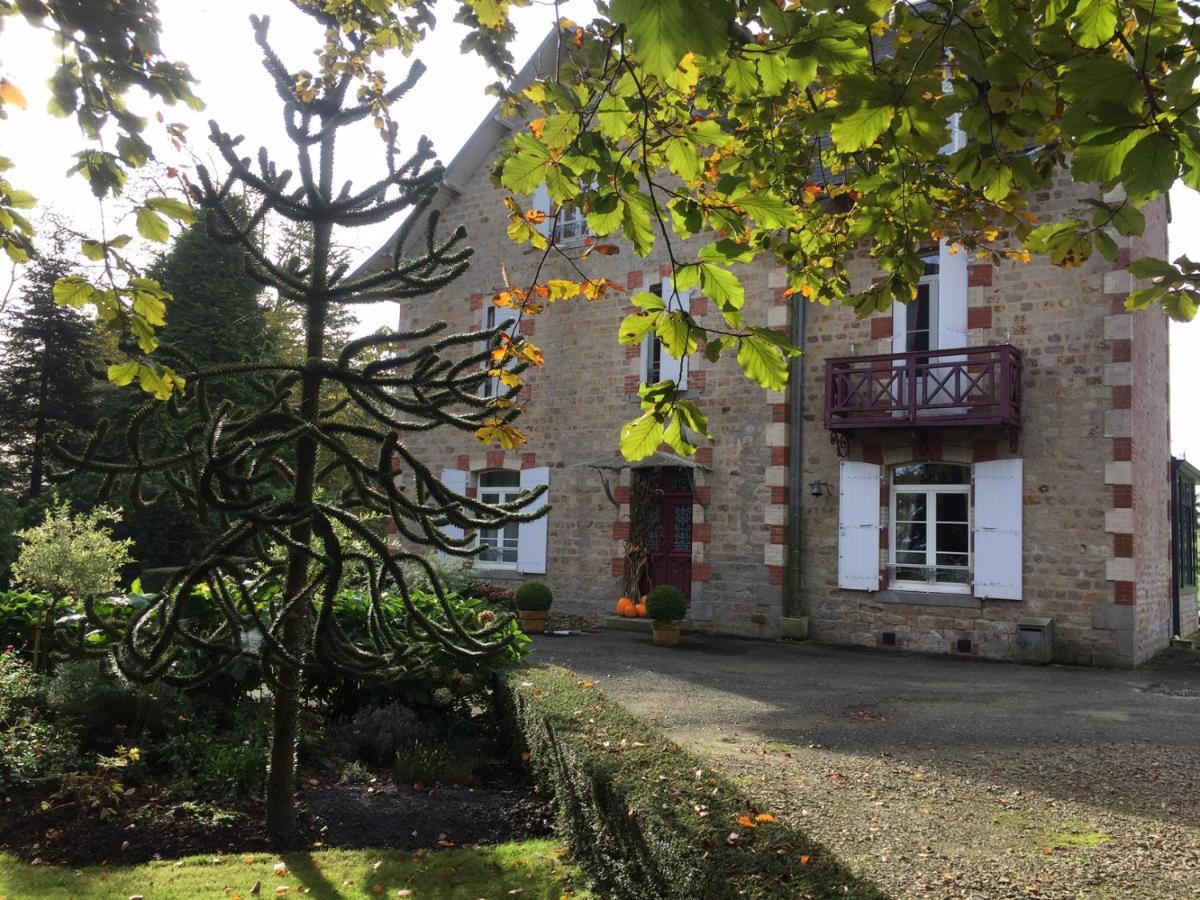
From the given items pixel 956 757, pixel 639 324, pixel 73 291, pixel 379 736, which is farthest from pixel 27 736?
pixel 956 757

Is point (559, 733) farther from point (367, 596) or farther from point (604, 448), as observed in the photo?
point (604, 448)

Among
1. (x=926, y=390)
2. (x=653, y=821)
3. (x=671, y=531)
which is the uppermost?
(x=926, y=390)

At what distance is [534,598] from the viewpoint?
44.3 ft

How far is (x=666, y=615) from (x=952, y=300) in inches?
232

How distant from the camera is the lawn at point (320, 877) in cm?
361

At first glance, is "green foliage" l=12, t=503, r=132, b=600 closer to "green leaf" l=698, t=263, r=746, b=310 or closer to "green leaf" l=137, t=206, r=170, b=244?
"green leaf" l=137, t=206, r=170, b=244

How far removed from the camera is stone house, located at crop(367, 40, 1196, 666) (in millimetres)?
11156

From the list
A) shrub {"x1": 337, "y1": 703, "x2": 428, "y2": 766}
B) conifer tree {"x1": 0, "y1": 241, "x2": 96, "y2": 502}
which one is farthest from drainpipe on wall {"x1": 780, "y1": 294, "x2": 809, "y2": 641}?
conifer tree {"x1": 0, "y1": 241, "x2": 96, "y2": 502}

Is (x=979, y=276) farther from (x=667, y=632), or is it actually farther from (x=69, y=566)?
(x=69, y=566)

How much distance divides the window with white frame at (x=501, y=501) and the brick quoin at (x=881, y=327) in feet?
22.6

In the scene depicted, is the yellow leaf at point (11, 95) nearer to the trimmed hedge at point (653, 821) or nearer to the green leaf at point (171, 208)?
the green leaf at point (171, 208)

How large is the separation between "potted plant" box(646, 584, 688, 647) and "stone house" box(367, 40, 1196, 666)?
130 cm

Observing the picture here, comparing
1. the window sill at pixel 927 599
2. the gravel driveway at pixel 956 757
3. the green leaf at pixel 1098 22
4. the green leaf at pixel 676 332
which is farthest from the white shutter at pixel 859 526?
the green leaf at pixel 1098 22

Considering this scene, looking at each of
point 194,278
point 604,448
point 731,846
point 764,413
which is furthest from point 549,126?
point 194,278
